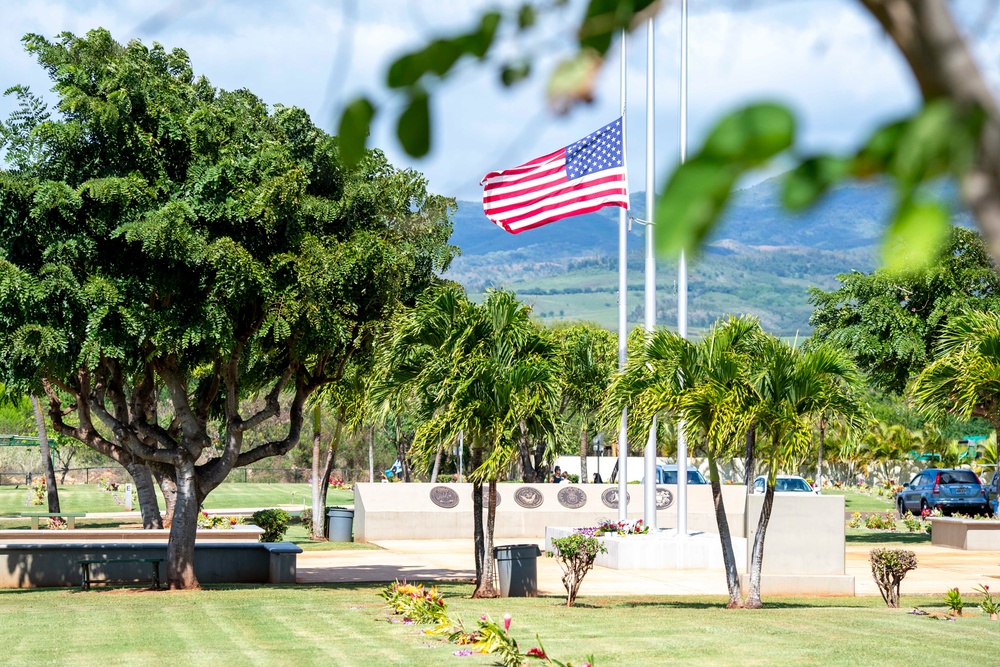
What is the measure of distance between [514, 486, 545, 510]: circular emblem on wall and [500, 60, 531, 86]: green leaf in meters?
34.3

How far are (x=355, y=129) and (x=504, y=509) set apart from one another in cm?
3433

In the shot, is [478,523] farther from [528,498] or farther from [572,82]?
[572,82]

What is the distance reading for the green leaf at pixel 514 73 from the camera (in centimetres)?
191

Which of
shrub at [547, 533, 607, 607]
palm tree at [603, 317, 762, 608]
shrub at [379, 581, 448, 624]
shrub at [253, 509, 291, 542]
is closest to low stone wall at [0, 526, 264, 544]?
shrub at [253, 509, 291, 542]

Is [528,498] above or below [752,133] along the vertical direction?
below

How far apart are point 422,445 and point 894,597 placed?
6.85m

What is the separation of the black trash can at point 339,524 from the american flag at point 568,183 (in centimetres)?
1336

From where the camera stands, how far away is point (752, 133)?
4.14 feet

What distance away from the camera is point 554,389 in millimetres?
17594

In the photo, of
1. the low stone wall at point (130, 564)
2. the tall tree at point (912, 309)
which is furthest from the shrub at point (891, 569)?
the tall tree at point (912, 309)

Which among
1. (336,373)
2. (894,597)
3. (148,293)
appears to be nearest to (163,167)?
(148,293)

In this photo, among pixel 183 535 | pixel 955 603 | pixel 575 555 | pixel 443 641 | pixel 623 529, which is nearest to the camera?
pixel 443 641

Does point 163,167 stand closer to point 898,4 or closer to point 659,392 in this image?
point 659,392

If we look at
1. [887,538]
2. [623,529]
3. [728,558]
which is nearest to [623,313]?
[623,529]
